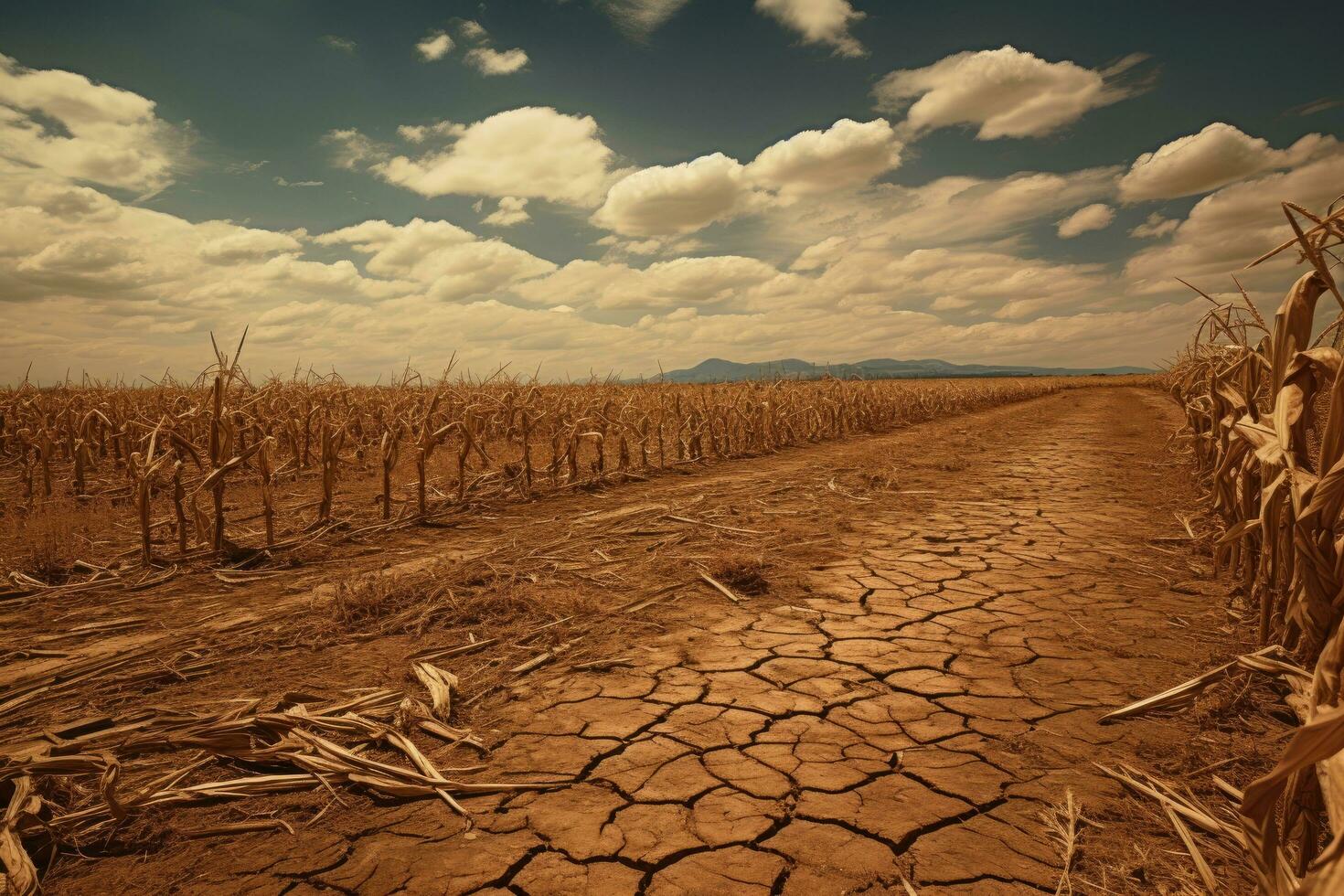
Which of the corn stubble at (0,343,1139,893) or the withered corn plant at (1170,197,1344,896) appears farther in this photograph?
the corn stubble at (0,343,1139,893)

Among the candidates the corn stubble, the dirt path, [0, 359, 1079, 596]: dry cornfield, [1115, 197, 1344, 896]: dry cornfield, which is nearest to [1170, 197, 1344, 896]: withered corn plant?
[1115, 197, 1344, 896]: dry cornfield

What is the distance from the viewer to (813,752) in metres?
2.38

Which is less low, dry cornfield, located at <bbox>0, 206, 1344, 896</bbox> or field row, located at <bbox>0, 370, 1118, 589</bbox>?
field row, located at <bbox>0, 370, 1118, 589</bbox>

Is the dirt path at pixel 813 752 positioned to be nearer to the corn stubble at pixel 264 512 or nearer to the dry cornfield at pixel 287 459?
the corn stubble at pixel 264 512

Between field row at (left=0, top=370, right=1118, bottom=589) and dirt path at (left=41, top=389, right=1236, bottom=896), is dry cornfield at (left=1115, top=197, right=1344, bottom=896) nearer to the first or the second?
dirt path at (left=41, top=389, right=1236, bottom=896)

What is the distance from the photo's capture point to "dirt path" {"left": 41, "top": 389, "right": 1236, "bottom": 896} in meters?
1.81

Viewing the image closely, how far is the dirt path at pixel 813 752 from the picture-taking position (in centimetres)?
181

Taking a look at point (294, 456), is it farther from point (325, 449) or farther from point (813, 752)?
point (813, 752)

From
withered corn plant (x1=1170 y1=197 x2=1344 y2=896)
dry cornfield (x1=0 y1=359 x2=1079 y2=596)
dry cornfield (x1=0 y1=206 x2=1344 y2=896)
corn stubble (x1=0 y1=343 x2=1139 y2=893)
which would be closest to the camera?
withered corn plant (x1=1170 y1=197 x2=1344 y2=896)

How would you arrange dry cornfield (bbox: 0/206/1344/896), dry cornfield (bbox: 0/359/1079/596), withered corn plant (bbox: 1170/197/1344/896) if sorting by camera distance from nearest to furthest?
withered corn plant (bbox: 1170/197/1344/896) < dry cornfield (bbox: 0/206/1344/896) < dry cornfield (bbox: 0/359/1079/596)

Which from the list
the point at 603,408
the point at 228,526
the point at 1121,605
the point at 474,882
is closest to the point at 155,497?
the point at 228,526

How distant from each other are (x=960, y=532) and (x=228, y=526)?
7.00m

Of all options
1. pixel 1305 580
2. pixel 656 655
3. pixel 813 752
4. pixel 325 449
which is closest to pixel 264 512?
pixel 325 449

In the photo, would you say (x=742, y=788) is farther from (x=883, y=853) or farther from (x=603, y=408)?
(x=603, y=408)
